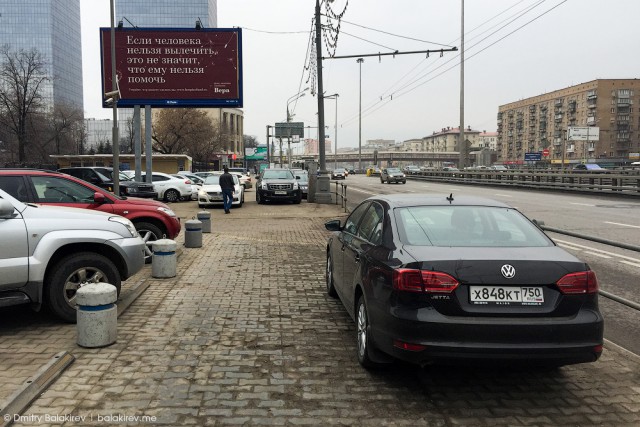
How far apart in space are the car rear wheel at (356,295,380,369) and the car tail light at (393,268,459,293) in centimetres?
64

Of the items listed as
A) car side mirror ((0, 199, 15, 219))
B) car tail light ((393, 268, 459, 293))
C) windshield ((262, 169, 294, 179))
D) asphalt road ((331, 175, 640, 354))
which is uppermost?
windshield ((262, 169, 294, 179))

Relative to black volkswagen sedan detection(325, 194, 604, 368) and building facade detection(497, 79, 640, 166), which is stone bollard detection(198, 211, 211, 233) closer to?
black volkswagen sedan detection(325, 194, 604, 368)

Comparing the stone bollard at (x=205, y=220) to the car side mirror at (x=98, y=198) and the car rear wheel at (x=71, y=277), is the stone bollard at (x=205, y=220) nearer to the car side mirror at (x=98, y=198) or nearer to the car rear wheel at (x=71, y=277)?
the car side mirror at (x=98, y=198)

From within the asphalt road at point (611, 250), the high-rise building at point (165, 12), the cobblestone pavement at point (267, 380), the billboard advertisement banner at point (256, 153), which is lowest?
the cobblestone pavement at point (267, 380)

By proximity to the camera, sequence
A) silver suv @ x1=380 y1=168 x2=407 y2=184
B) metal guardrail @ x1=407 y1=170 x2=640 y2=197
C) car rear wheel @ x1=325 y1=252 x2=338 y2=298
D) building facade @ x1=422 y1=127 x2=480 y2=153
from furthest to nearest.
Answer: building facade @ x1=422 y1=127 x2=480 y2=153, silver suv @ x1=380 y1=168 x2=407 y2=184, metal guardrail @ x1=407 y1=170 x2=640 y2=197, car rear wheel @ x1=325 y1=252 x2=338 y2=298

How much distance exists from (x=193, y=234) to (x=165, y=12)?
181ft

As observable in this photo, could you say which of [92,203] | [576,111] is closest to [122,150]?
[92,203]

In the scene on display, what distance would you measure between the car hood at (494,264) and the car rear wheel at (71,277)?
11.5 ft

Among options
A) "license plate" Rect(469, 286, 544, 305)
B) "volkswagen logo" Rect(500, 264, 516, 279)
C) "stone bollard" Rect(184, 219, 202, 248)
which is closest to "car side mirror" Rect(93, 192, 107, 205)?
"stone bollard" Rect(184, 219, 202, 248)

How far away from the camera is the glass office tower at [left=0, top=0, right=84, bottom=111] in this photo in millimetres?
77625

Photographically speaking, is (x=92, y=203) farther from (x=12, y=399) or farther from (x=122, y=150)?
(x=122, y=150)

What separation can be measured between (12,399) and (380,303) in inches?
103

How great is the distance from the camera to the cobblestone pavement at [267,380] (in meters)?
3.48

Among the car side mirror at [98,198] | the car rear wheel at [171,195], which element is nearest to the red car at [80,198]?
the car side mirror at [98,198]
